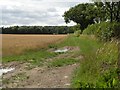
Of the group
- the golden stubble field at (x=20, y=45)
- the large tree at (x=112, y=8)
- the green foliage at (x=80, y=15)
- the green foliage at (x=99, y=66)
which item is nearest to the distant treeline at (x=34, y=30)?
the green foliage at (x=80, y=15)

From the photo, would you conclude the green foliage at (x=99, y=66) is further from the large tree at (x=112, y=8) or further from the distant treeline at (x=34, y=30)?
the distant treeline at (x=34, y=30)

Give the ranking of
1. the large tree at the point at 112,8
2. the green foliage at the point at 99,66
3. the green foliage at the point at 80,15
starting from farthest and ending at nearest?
the green foliage at the point at 80,15 < the large tree at the point at 112,8 < the green foliage at the point at 99,66

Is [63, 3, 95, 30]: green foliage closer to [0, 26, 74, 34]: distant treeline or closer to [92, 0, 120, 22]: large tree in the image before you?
[0, 26, 74, 34]: distant treeline

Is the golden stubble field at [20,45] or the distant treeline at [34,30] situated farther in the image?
the distant treeline at [34,30]

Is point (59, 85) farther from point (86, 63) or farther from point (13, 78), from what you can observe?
point (13, 78)

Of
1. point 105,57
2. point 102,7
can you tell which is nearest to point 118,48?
point 105,57

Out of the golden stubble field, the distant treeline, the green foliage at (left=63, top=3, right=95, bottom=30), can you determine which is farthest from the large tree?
the distant treeline

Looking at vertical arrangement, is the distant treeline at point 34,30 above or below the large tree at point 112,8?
below

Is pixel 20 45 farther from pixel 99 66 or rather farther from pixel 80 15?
pixel 80 15

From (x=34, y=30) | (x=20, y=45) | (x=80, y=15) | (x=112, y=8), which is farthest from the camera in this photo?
(x=34, y=30)

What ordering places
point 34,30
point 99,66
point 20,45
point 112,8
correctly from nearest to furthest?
point 99,66 → point 112,8 → point 20,45 → point 34,30

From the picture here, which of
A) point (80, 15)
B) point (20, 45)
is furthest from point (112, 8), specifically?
point (80, 15)

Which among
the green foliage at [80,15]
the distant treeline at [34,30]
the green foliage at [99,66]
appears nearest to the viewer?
the green foliage at [99,66]

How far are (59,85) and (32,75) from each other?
3.77 metres
